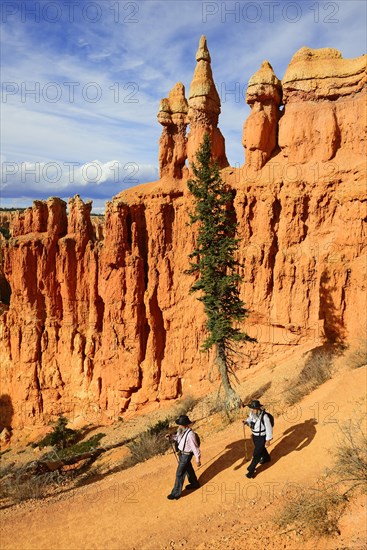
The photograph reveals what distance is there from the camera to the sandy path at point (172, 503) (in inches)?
294

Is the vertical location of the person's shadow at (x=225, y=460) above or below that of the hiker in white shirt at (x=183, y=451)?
below

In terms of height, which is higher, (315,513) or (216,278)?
(216,278)

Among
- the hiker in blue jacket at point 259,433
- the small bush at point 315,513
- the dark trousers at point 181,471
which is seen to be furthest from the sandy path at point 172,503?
the small bush at point 315,513

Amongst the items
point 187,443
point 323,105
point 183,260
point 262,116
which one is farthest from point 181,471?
point 323,105

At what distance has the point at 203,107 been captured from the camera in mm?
22828

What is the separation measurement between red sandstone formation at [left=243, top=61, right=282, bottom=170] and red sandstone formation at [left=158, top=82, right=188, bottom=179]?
4.54m

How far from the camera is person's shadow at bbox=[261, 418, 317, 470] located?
958cm

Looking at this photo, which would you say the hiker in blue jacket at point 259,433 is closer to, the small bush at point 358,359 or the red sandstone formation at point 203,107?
the small bush at point 358,359

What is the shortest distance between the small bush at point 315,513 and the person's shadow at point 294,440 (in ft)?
7.03

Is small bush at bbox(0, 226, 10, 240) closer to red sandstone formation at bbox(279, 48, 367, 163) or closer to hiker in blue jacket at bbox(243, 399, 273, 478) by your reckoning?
red sandstone formation at bbox(279, 48, 367, 163)

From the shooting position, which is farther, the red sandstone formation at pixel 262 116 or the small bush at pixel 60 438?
the red sandstone formation at pixel 262 116

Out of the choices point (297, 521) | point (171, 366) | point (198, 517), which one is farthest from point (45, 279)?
point (297, 521)

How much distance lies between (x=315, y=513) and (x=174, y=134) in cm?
2319

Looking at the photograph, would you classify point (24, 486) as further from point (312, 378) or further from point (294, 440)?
point (312, 378)
